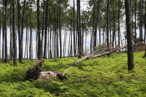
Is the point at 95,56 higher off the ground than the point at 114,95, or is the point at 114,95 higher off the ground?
the point at 95,56

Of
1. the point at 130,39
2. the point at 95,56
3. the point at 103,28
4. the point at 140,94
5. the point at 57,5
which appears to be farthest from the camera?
the point at 103,28

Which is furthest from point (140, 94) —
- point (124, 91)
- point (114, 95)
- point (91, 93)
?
point (91, 93)

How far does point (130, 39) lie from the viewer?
843 cm

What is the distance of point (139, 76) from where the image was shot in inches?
298

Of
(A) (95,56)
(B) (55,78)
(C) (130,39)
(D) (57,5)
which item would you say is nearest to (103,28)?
(D) (57,5)

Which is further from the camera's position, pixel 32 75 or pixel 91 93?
pixel 32 75

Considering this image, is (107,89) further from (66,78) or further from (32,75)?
(32,75)

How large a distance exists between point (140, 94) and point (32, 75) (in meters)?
5.99

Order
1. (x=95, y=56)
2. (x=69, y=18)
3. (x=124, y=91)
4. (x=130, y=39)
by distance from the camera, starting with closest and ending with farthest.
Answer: (x=124, y=91)
(x=130, y=39)
(x=95, y=56)
(x=69, y=18)

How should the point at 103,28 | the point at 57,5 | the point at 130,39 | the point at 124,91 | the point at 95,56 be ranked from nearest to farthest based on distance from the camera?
the point at 124,91, the point at 130,39, the point at 95,56, the point at 57,5, the point at 103,28

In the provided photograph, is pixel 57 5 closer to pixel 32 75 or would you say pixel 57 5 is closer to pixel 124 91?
pixel 32 75

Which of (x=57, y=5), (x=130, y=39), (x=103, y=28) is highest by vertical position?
(x=57, y=5)

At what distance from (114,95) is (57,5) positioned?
23850 mm

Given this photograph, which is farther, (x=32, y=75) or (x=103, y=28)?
(x=103, y=28)
